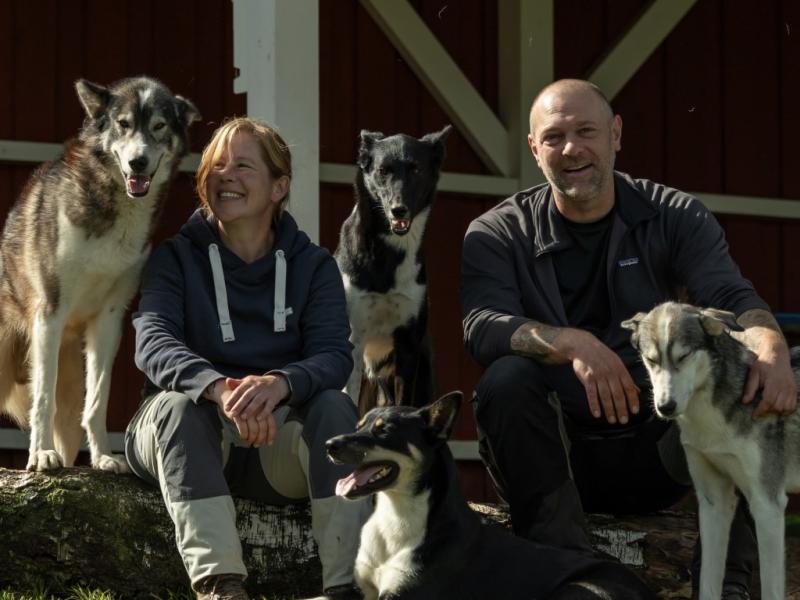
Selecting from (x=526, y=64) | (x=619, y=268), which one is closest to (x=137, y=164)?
(x=619, y=268)

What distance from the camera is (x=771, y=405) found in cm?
420

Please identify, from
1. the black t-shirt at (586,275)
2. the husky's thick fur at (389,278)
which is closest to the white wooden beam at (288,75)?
the husky's thick fur at (389,278)

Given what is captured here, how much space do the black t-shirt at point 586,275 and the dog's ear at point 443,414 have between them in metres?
1.05

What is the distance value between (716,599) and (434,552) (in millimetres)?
1053

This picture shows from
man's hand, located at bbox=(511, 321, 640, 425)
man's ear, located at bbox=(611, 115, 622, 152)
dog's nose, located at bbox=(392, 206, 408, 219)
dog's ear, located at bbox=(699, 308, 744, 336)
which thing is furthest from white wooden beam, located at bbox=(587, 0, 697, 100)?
dog's ear, located at bbox=(699, 308, 744, 336)

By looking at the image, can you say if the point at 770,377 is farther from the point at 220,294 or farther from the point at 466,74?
the point at 466,74

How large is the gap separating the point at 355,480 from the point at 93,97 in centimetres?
215

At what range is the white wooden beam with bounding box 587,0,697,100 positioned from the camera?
8031mm

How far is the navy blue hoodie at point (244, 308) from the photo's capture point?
179 inches

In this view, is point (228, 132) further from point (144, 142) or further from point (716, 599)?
point (716, 599)

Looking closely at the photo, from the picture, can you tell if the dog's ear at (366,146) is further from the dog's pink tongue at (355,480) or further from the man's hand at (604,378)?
the dog's pink tongue at (355,480)

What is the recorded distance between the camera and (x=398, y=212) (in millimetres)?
5691

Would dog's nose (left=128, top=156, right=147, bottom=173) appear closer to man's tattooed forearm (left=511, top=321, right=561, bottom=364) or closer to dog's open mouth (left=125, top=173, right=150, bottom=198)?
dog's open mouth (left=125, top=173, right=150, bottom=198)

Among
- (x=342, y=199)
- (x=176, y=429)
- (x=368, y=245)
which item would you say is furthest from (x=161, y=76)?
(x=176, y=429)
